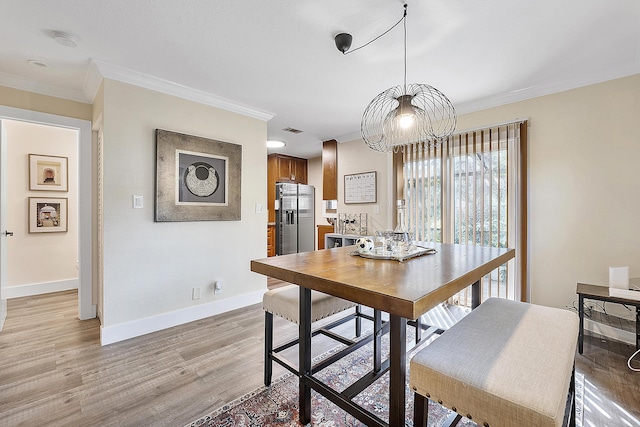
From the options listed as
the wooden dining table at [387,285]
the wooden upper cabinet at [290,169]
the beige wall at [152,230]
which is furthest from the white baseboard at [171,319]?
the wooden upper cabinet at [290,169]

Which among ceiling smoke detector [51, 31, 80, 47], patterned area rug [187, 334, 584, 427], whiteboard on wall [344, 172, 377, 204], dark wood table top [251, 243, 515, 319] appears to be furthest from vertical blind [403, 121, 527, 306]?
ceiling smoke detector [51, 31, 80, 47]

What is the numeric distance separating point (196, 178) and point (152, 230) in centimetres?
66

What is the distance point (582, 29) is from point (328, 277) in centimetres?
242

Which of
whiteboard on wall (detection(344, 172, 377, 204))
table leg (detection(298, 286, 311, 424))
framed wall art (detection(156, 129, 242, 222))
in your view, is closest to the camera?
table leg (detection(298, 286, 311, 424))

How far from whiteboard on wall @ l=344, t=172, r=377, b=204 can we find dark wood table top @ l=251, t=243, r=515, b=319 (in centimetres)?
257

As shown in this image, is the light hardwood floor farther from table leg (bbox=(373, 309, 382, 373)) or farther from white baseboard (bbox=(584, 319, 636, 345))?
table leg (bbox=(373, 309, 382, 373))

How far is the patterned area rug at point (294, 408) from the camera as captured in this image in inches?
60.1

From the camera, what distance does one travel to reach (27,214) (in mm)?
3758

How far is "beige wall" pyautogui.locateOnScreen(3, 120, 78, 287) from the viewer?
365 centimetres

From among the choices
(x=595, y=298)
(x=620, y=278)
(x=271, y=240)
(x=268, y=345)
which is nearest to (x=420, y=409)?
(x=268, y=345)

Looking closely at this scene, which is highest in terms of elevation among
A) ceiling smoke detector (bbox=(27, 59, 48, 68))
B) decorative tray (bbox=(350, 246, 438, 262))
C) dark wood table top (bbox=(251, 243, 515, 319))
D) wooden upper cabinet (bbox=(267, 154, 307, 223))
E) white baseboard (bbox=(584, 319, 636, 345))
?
ceiling smoke detector (bbox=(27, 59, 48, 68))

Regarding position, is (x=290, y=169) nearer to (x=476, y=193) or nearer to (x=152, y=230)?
(x=152, y=230)

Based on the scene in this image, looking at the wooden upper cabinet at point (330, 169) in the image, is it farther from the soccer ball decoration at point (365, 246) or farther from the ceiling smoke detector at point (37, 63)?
the ceiling smoke detector at point (37, 63)

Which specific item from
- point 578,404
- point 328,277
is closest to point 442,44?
point 328,277
